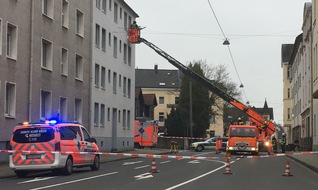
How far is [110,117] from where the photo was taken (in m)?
44.1

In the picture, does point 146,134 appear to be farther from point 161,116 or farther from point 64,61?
point 161,116

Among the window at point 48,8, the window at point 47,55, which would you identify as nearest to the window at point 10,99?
the window at point 47,55

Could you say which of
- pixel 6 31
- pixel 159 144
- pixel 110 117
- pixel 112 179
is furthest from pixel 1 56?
pixel 159 144

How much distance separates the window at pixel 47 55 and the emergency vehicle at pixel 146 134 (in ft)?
70.2

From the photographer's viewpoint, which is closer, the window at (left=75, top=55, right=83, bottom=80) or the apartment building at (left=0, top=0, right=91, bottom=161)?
the apartment building at (left=0, top=0, right=91, bottom=161)

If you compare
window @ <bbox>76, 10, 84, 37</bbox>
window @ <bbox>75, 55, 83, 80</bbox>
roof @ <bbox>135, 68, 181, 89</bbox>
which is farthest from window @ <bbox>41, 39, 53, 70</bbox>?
roof @ <bbox>135, 68, 181, 89</bbox>

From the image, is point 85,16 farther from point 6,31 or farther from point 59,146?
point 59,146

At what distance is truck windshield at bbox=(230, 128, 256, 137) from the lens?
35722 mm

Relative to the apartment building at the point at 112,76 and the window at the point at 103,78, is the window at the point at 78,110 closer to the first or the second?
the apartment building at the point at 112,76

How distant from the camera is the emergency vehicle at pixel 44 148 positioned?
17859 mm

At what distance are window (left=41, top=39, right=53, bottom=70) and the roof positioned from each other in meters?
76.6

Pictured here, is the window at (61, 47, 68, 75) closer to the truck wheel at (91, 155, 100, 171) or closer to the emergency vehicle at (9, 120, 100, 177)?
the truck wheel at (91, 155, 100, 171)

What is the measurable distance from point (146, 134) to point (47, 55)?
2375cm

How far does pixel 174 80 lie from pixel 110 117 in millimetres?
64948
